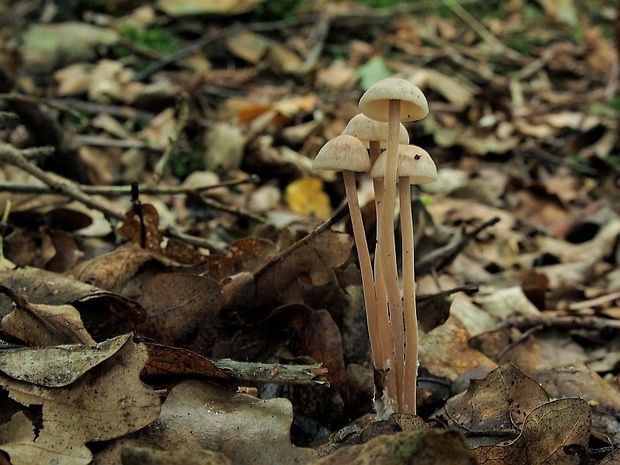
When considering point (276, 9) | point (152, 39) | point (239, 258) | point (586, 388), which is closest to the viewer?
point (586, 388)

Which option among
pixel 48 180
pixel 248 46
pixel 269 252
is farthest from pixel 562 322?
pixel 248 46

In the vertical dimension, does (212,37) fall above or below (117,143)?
above

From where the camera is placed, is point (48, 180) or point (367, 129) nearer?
point (367, 129)

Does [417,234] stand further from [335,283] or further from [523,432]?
[523,432]

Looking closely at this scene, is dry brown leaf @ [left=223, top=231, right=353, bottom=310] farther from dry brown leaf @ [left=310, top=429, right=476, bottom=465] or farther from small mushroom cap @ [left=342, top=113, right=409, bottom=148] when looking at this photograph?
dry brown leaf @ [left=310, top=429, right=476, bottom=465]

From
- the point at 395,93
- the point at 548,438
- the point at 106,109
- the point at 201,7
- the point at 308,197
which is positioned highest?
the point at 395,93

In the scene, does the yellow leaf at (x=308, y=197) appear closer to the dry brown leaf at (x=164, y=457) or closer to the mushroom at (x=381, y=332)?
the mushroom at (x=381, y=332)

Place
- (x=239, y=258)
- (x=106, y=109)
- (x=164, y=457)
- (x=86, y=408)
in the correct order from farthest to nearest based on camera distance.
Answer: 1. (x=106, y=109)
2. (x=239, y=258)
3. (x=86, y=408)
4. (x=164, y=457)

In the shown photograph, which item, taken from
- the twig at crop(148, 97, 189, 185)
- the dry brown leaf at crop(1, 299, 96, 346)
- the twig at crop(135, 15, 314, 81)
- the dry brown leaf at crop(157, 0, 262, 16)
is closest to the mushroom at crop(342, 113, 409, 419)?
the dry brown leaf at crop(1, 299, 96, 346)

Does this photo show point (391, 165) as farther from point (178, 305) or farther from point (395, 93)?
point (178, 305)
